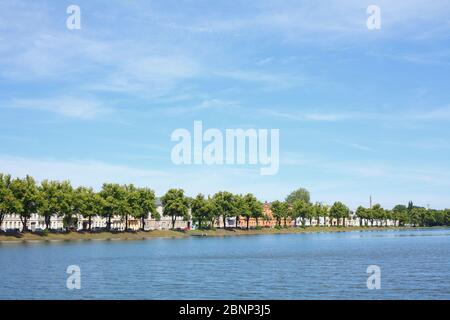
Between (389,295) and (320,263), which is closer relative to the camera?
(389,295)

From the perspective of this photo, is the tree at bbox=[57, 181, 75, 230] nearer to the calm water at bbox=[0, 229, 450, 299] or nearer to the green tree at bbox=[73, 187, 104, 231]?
the green tree at bbox=[73, 187, 104, 231]

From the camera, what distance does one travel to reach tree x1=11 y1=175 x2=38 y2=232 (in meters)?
162

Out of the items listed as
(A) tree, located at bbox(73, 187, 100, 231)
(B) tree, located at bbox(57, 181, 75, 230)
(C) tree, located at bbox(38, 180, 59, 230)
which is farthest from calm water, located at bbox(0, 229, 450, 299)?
(A) tree, located at bbox(73, 187, 100, 231)

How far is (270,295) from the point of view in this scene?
5734 centimetres

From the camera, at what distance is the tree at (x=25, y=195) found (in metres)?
162

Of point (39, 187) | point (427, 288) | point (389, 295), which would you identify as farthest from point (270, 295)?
point (39, 187)

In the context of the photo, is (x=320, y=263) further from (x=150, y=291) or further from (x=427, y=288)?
(x=150, y=291)

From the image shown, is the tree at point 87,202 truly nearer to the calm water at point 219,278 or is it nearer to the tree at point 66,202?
the tree at point 66,202

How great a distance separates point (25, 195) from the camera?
163125 mm

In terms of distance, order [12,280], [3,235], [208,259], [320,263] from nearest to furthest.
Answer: [12,280] < [320,263] < [208,259] < [3,235]

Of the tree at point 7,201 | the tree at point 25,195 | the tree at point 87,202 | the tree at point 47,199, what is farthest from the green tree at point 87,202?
the tree at point 7,201

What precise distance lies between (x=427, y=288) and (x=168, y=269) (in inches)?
1441

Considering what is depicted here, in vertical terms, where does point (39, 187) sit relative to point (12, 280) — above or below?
above
